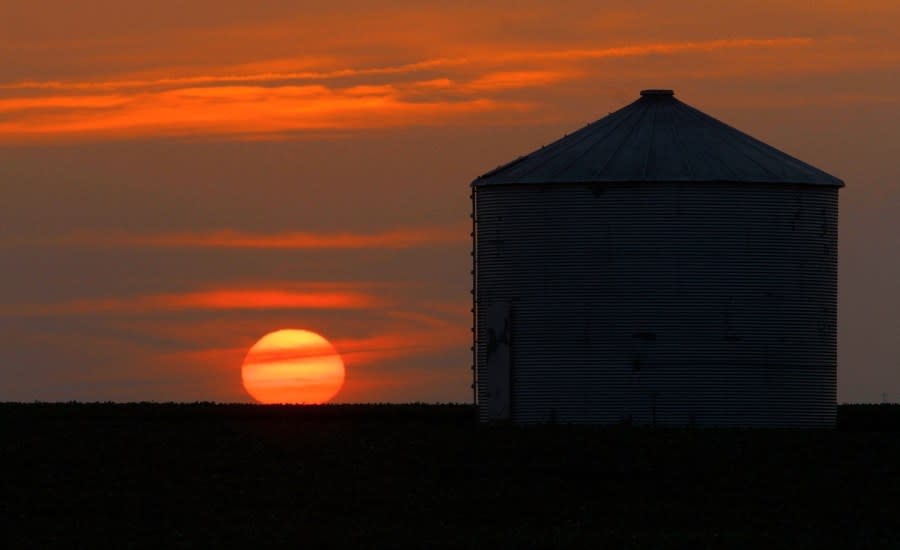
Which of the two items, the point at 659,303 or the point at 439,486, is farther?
the point at 659,303

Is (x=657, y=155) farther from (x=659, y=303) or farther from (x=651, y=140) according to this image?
(x=659, y=303)

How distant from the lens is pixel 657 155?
64.4 m

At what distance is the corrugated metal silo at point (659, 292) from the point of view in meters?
63.1

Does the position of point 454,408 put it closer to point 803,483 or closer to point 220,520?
point 803,483

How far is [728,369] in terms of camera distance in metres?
63.3

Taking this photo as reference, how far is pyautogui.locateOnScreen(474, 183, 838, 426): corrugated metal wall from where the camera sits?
6306cm

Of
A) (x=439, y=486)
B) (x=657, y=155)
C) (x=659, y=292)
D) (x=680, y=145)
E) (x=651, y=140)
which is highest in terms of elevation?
(x=651, y=140)

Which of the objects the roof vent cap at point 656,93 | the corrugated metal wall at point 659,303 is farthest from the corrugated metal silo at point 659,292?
the roof vent cap at point 656,93

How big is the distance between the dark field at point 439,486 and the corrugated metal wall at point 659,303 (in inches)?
72.8

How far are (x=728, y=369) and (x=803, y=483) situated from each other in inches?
418

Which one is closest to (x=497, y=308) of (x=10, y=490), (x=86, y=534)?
(x=10, y=490)

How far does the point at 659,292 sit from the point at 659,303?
0.32m

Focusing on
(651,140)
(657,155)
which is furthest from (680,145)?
(657,155)

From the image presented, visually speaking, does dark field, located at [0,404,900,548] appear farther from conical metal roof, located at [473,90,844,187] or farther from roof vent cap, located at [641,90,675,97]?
roof vent cap, located at [641,90,675,97]
